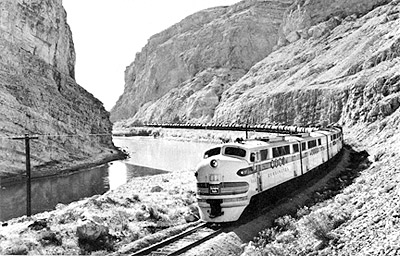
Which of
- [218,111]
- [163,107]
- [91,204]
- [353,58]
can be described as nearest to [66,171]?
[91,204]

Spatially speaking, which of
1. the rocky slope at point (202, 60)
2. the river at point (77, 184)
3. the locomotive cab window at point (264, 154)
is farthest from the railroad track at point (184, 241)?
the rocky slope at point (202, 60)

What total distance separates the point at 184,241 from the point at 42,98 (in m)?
47.4

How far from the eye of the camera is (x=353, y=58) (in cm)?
6881

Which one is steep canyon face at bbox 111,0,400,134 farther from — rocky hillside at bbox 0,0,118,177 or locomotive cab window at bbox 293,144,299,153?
rocky hillside at bbox 0,0,118,177

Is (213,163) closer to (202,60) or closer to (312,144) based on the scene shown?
(312,144)

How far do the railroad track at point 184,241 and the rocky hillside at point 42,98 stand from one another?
34.2m

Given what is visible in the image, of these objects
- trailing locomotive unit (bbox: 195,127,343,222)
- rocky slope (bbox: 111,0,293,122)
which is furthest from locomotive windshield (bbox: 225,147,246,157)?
rocky slope (bbox: 111,0,293,122)

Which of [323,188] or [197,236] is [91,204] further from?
[323,188]

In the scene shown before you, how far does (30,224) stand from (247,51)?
456ft

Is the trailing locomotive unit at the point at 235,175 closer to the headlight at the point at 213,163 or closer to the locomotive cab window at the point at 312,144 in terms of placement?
the headlight at the point at 213,163

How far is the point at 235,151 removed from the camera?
1650 centimetres

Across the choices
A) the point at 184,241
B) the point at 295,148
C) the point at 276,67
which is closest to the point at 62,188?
the point at 295,148

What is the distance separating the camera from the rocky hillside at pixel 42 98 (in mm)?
46906

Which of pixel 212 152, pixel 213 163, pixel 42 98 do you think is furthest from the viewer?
pixel 42 98
